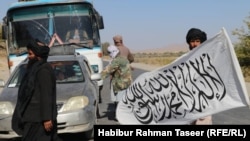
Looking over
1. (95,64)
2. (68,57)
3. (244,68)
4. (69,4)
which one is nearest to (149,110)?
(68,57)

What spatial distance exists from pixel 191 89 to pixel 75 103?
113 inches

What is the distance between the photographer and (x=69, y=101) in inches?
288

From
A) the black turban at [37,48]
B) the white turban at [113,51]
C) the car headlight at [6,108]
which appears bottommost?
the car headlight at [6,108]

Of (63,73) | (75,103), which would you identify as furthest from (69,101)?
(63,73)

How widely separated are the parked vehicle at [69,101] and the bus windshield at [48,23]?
381cm

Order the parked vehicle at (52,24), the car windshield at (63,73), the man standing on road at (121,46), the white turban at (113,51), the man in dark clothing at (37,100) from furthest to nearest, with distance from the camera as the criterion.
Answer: the parked vehicle at (52,24)
the man standing on road at (121,46)
the white turban at (113,51)
the car windshield at (63,73)
the man in dark clothing at (37,100)

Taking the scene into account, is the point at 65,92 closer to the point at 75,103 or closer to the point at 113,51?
the point at 75,103

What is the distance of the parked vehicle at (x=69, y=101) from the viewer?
723cm

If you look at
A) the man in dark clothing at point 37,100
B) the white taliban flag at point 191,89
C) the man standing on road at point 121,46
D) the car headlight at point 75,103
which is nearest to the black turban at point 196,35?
the white taliban flag at point 191,89

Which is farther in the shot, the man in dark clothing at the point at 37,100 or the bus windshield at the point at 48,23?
the bus windshield at the point at 48,23

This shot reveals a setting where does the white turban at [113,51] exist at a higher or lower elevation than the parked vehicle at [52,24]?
lower

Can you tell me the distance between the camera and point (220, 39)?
4.79m

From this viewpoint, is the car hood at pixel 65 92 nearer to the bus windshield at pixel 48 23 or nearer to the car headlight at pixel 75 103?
the car headlight at pixel 75 103

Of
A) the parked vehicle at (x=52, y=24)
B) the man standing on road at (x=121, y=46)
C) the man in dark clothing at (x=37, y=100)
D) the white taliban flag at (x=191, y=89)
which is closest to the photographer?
the white taliban flag at (x=191, y=89)
